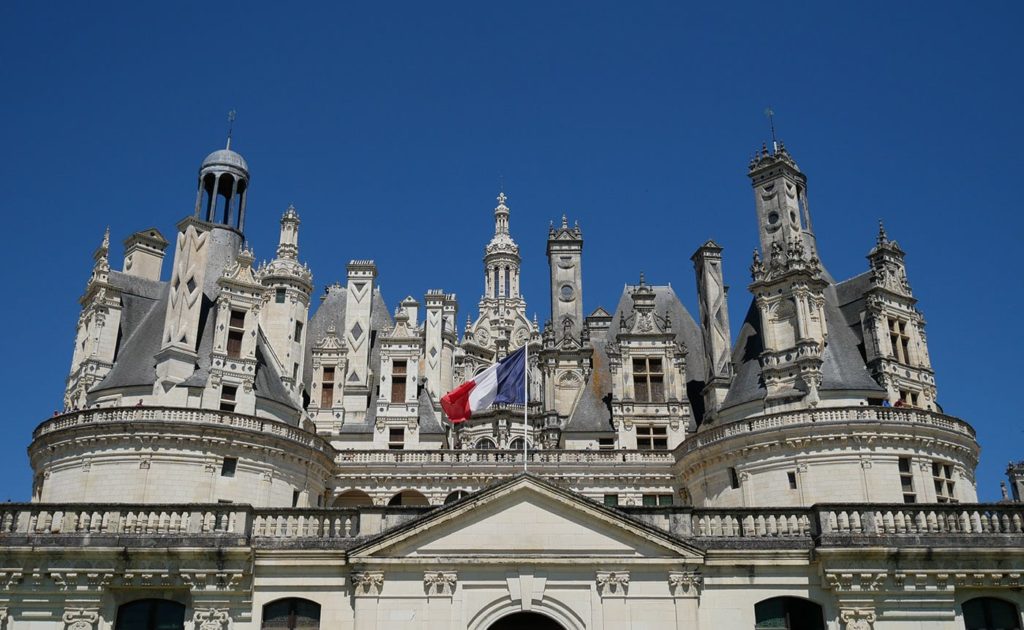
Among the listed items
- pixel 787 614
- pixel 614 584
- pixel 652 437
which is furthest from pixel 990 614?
pixel 652 437

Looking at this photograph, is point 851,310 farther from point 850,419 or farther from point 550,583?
point 550,583

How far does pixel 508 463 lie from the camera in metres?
39.5

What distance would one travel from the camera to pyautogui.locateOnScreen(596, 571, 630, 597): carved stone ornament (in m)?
21.0

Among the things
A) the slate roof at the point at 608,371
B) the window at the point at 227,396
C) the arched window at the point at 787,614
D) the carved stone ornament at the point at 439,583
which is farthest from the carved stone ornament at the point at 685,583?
the window at the point at 227,396

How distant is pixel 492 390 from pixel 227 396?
1087 centimetres

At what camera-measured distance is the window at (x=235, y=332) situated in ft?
123

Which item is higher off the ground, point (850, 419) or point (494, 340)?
point (494, 340)

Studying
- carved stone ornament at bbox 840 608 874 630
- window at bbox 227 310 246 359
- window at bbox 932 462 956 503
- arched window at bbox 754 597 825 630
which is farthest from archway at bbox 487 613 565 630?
window at bbox 227 310 246 359

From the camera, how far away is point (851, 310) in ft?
129

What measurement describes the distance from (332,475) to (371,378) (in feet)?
29.0

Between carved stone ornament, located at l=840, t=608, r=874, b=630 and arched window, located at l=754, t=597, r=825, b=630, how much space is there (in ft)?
2.04

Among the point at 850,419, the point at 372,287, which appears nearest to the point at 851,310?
the point at 850,419

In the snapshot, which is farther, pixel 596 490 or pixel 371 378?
pixel 371 378

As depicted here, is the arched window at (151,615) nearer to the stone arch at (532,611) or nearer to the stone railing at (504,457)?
the stone arch at (532,611)
